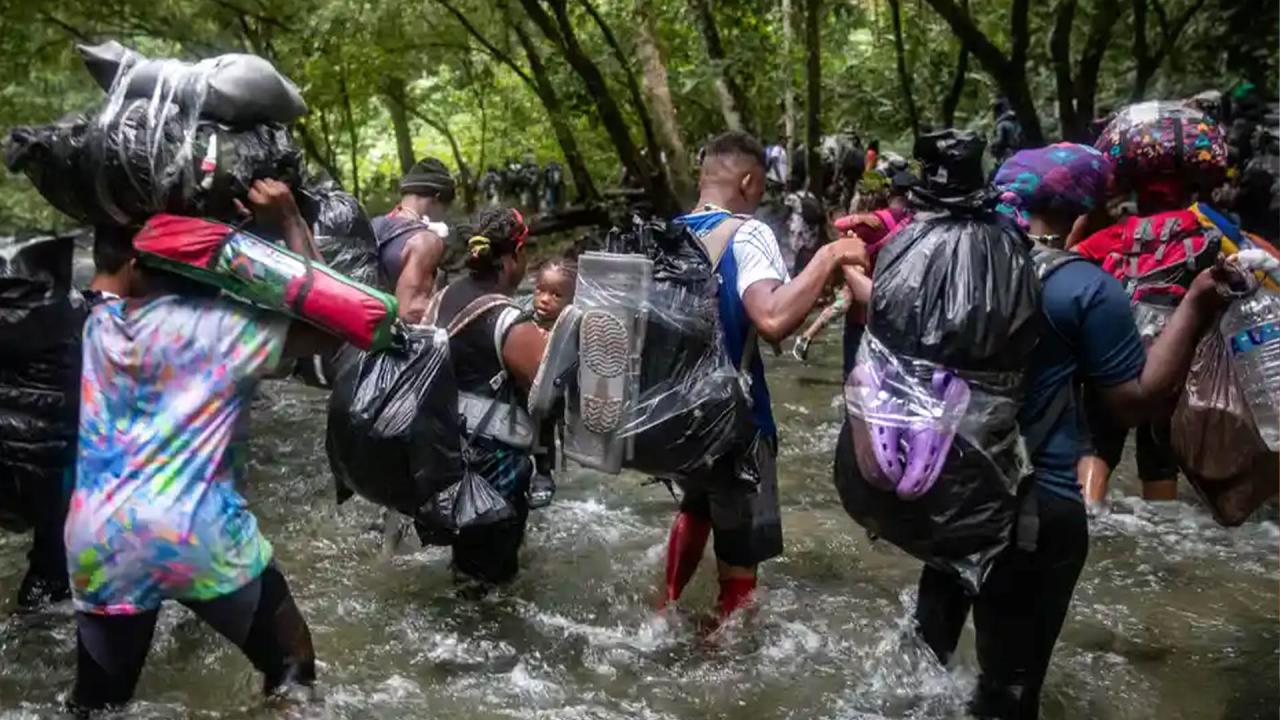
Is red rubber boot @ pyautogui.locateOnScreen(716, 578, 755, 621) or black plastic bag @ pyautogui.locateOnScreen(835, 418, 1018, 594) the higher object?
black plastic bag @ pyautogui.locateOnScreen(835, 418, 1018, 594)

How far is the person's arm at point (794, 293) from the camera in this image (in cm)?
364

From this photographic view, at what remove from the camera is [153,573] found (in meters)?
3.12

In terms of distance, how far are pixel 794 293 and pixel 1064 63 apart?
10.5 metres

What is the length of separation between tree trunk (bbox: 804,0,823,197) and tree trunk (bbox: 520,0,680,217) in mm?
1926

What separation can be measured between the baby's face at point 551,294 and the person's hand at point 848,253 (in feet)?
4.06

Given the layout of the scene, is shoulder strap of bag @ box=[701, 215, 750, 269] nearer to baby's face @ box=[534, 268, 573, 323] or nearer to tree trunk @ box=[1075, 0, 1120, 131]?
baby's face @ box=[534, 268, 573, 323]

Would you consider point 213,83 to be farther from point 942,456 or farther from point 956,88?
point 956,88

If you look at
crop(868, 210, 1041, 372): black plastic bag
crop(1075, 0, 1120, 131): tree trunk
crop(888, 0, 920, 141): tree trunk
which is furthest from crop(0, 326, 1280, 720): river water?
crop(888, 0, 920, 141): tree trunk

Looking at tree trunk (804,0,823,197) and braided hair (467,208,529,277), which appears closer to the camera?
braided hair (467,208,529,277)

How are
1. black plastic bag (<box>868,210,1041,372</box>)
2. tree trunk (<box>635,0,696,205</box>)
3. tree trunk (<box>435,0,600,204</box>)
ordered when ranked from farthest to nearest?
tree trunk (<box>435,0,600,204</box>) < tree trunk (<box>635,0,696,205</box>) < black plastic bag (<box>868,210,1041,372</box>)

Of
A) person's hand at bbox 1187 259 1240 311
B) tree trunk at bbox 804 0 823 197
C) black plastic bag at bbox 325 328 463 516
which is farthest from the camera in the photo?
tree trunk at bbox 804 0 823 197

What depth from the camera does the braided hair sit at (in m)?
4.91

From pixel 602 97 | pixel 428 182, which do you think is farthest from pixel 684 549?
pixel 602 97

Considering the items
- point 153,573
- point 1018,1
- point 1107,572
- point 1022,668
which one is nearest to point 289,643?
point 153,573
